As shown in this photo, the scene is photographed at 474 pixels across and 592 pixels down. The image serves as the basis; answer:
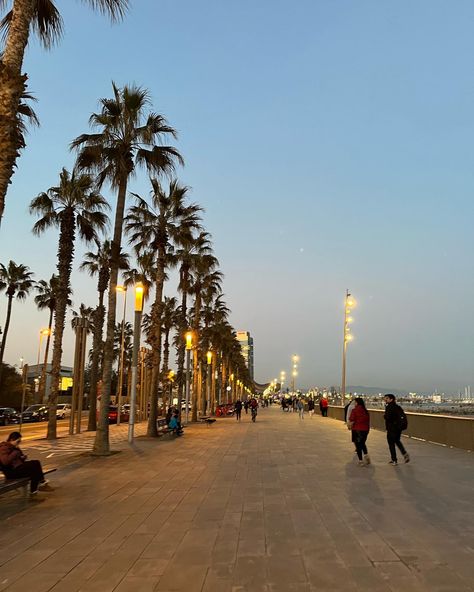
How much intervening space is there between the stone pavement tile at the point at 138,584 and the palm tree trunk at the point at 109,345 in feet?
35.5

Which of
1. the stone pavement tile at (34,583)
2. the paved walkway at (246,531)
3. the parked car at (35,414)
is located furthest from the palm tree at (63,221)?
the parked car at (35,414)

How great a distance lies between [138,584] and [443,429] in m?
15.4

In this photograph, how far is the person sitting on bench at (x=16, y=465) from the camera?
8.28 metres

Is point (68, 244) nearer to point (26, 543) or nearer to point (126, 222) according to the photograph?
point (126, 222)

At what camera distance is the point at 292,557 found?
5.28m

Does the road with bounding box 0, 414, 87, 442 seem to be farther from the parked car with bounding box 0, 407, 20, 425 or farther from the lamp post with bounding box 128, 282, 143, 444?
the lamp post with bounding box 128, 282, 143, 444

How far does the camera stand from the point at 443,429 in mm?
17453

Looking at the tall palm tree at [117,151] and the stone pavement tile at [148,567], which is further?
the tall palm tree at [117,151]

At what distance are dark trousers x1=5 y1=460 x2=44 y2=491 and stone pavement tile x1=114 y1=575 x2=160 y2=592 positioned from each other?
4.40 metres

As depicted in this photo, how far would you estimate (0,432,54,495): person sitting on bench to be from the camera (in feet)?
27.2

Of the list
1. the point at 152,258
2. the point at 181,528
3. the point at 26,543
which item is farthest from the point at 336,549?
the point at 152,258

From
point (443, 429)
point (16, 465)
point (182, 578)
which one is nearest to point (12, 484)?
point (16, 465)

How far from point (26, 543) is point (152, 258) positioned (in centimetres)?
2098

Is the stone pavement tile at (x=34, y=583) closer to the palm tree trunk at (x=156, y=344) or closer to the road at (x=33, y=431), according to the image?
the palm tree trunk at (x=156, y=344)
